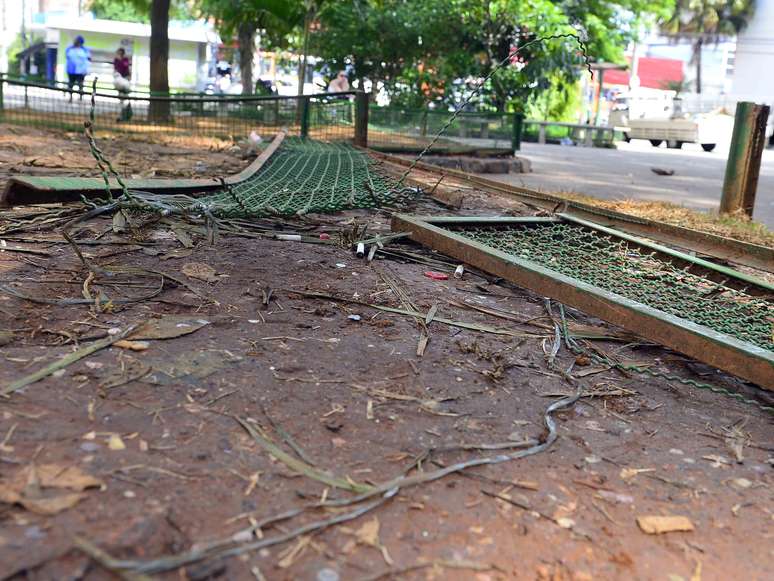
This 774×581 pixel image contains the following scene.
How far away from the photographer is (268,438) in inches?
89.7

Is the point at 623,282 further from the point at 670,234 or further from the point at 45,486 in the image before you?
the point at 45,486

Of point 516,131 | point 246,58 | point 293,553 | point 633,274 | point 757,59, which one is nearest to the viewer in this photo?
point 293,553

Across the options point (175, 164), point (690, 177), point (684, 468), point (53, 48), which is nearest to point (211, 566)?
point (684, 468)

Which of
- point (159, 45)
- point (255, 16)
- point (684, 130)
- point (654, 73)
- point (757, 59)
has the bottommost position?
point (684, 130)

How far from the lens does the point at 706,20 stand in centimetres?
5284

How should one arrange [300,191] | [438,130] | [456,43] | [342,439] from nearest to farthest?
[342,439] → [300,191] → [438,130] → [456,43]

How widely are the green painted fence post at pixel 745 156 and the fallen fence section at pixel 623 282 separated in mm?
2532

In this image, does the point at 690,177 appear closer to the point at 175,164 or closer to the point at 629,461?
the point at 175,164

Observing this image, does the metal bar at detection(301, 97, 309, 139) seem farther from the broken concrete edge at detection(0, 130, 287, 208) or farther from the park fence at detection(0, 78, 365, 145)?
the broken concrete edge at detection(0, 130, 287, 208)

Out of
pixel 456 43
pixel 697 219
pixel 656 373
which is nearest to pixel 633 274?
pixel 656 373

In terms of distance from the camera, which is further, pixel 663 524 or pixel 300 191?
pixel 300 191

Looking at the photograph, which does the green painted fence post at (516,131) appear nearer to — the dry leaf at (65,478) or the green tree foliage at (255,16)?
the green tree foliage at (255,16)

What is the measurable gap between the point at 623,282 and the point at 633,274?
250 mm

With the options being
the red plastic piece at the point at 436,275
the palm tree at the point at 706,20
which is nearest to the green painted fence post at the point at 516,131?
the red plastic piece at the point at 436,275
